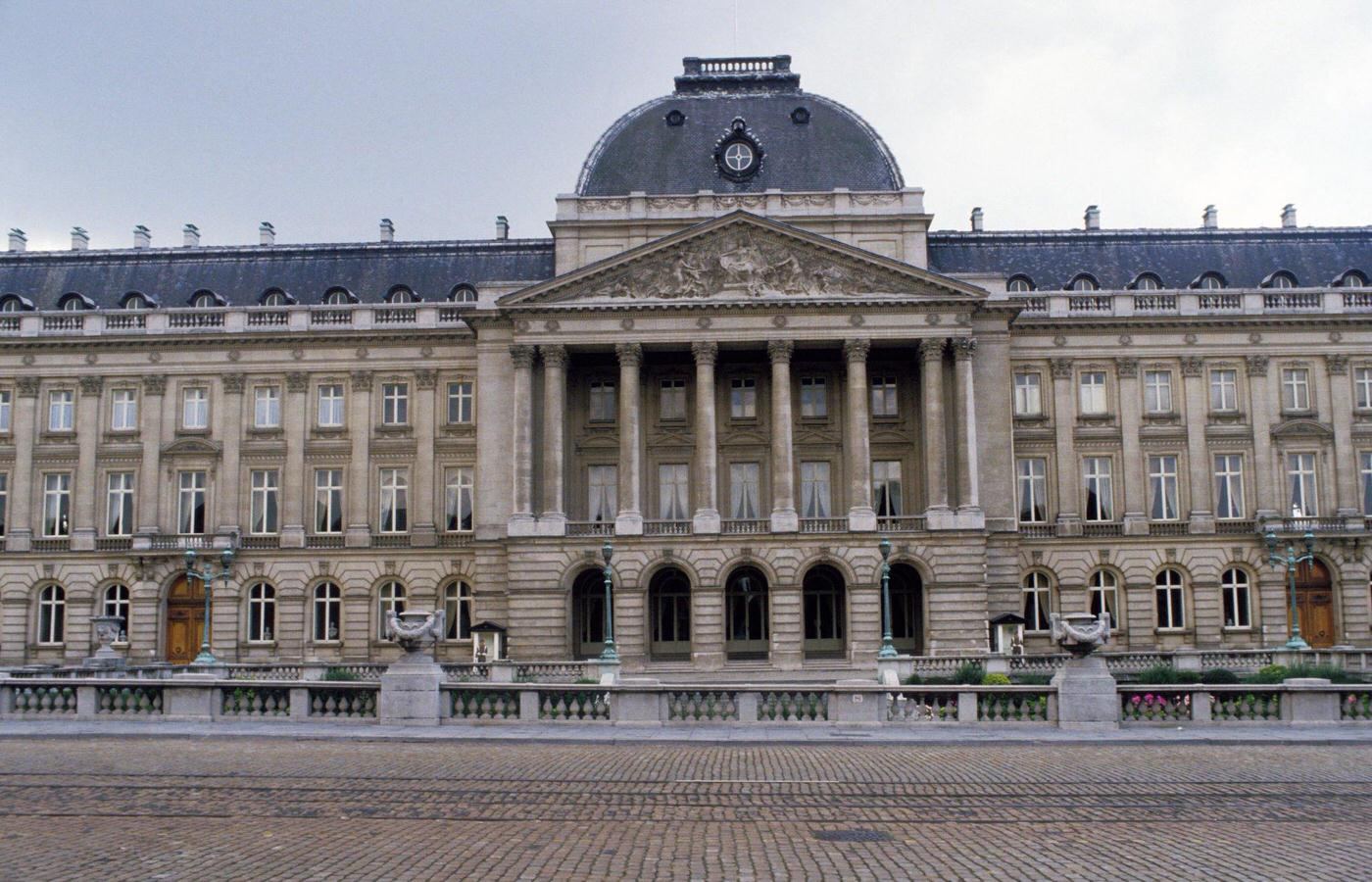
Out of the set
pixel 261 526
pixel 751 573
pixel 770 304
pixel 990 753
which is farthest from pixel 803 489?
pixel 990 753

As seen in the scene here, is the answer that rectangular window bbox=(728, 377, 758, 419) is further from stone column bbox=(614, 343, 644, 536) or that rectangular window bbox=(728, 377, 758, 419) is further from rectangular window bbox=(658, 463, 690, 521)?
stone column bbox=(614, 343, 644, 536)

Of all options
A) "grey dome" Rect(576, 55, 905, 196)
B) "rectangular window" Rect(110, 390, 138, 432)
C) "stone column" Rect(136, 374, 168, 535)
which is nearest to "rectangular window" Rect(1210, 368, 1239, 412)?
"grey dome" Rect(576, 55, 905, 196)

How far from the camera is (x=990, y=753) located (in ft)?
85.4

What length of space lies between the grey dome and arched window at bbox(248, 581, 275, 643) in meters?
23.5

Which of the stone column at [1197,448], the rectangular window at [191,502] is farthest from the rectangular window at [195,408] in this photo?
the stone column at [1197,448]

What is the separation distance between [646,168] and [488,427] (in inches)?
561

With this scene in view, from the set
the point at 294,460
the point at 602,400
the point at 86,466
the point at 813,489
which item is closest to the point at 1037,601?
the point at 813,489

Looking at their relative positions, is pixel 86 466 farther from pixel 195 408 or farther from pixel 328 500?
pixel 328 500

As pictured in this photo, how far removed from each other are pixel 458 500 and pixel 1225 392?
35950mm

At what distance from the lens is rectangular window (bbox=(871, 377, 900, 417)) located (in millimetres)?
62094

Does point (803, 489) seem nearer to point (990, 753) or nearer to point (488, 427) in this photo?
point (488, 427)

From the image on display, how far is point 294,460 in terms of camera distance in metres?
63.8

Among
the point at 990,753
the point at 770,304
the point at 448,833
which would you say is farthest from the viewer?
the point at 770,304

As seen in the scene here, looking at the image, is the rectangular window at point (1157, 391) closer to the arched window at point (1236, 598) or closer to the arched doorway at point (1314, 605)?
the arched window at point (1236, 598)
